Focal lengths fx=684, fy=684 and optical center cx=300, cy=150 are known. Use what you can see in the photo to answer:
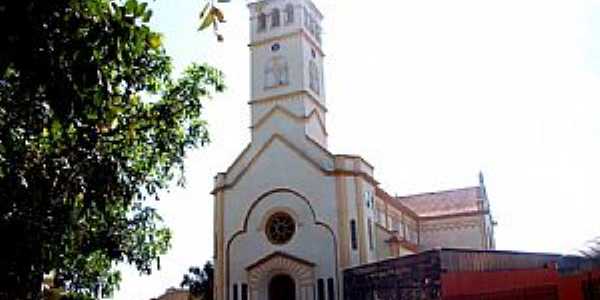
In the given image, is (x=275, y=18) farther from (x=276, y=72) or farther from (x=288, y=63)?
(x=276, y=72)

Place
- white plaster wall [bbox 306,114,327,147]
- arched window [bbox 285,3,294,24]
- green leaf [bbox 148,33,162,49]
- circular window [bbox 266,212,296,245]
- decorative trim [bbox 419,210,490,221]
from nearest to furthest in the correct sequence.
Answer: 1. green leaf [bbox 148,33,162,49]
2. circular window [bbox 266,212,296,245]
3. white plaster wall [bbox 306,114,327,147]
4. arched window [bbox 285,3,294,24]
5. decorative trim [bbox 419,210,490,221]

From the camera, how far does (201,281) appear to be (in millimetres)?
37812

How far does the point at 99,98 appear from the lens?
18.2 feet

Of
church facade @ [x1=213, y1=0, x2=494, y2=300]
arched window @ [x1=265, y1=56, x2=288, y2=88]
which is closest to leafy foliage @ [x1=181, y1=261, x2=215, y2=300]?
church facade @ [x1=213, y1=0, x2=494, y2=300]

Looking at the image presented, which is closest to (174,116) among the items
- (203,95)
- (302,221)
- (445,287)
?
(203,95)

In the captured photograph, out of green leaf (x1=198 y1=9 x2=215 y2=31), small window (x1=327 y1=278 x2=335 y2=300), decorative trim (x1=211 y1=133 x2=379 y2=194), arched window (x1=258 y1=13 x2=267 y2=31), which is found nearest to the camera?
green leaf (x1=198 y1=9 x2=215 y2=31)

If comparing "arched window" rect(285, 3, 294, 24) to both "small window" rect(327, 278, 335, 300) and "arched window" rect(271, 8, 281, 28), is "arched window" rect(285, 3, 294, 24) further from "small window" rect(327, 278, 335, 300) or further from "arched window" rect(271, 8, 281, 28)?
"small window" rect(327, 278, 335, 300)

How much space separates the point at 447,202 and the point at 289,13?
55.3 feet

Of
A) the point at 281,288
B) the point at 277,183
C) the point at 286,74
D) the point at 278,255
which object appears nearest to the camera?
the point at 278,255

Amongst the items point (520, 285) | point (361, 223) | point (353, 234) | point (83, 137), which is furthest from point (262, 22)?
point (83, 137)

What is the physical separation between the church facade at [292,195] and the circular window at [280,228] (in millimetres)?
48

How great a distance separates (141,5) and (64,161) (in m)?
9.03

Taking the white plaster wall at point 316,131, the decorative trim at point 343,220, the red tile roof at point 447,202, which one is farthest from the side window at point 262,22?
the red tile roof at point 447,202

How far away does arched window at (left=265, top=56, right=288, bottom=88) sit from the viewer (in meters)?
35.7
